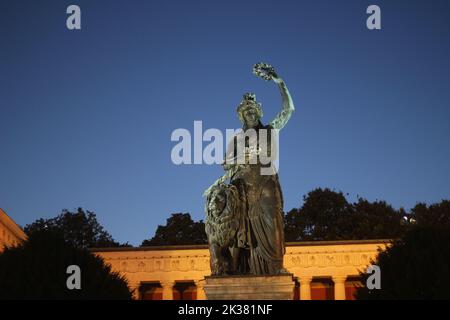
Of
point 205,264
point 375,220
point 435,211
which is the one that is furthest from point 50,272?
point 435,211

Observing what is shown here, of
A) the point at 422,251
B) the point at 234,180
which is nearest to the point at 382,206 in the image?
the point at 422,251

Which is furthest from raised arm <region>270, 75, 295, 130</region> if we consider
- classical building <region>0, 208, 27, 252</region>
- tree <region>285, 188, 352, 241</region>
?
tree <region>285, 188, 352, 241</region>

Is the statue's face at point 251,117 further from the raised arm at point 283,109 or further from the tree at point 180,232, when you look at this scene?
the tree at point 180,232

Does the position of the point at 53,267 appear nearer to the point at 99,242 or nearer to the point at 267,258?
the point at 267,258

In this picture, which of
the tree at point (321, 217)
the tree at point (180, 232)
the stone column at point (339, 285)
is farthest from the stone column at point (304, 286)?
the tree at point (180, 232)

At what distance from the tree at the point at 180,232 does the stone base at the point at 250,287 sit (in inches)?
2681

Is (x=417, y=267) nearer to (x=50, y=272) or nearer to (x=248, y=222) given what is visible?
(x=248, y=222)

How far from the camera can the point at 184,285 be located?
219ft

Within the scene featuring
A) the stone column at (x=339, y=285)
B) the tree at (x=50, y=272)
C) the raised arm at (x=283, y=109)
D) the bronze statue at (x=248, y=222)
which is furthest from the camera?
the stone column at (x=339, y=285)

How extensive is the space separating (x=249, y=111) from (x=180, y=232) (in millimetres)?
68939

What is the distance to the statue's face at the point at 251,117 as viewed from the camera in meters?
13.7

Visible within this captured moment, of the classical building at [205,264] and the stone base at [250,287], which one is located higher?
the classical building at [205,264]
